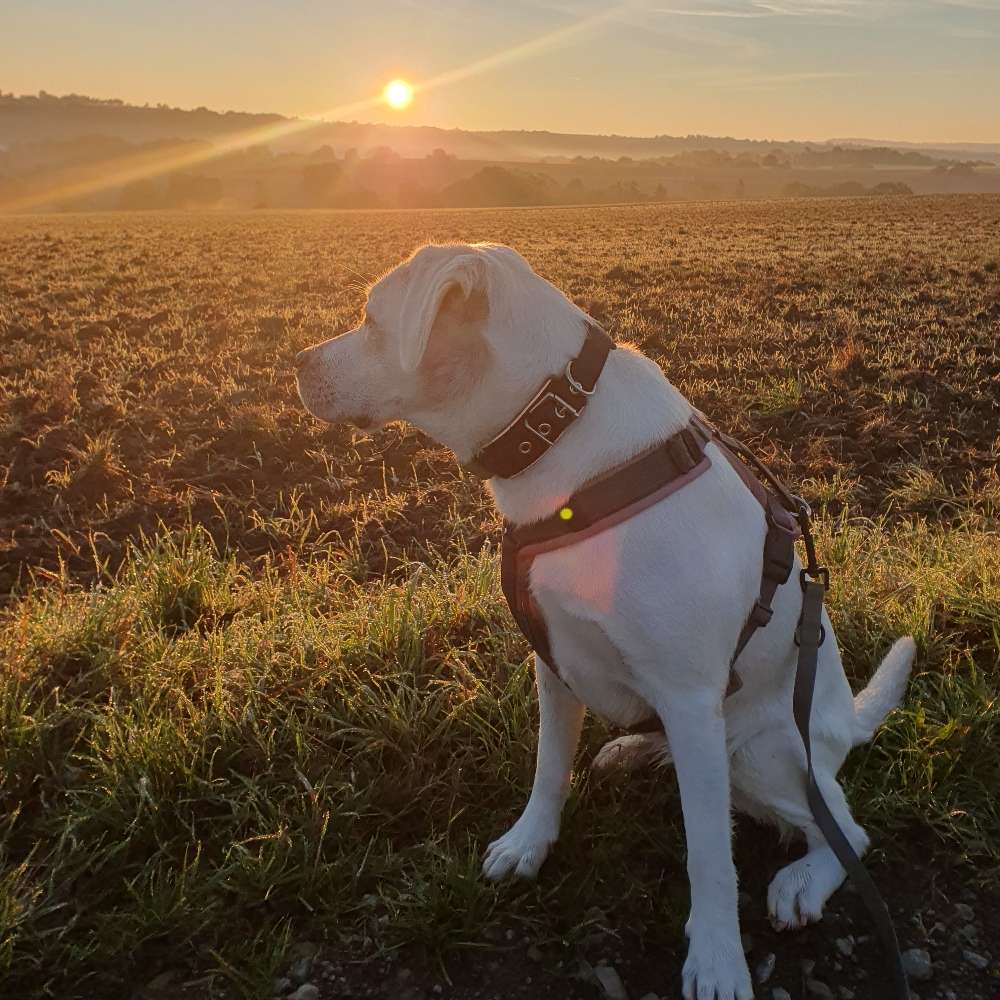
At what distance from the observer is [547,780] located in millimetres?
2549

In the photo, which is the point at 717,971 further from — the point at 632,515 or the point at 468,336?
the point at 468,336

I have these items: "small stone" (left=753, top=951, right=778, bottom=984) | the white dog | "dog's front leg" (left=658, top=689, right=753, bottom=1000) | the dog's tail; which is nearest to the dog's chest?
the white dog

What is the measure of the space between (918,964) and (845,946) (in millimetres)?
181

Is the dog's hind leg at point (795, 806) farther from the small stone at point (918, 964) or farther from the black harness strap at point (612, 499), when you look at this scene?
the black harness strap at point (612, 499)

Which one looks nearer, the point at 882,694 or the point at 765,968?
the point at 765,968

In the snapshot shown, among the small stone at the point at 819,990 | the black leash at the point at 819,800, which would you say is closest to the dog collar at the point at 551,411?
the black leash at the point at 819,800

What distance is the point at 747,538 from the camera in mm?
2166

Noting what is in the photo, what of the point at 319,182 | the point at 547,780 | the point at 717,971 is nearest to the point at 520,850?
the point at 547,780

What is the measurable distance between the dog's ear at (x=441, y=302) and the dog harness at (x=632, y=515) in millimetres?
273

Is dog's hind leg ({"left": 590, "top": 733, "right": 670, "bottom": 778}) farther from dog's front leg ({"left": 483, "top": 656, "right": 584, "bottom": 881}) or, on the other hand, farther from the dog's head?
the dog's head

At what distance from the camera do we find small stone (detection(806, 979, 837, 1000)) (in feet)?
7.13

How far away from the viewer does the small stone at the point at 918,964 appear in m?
2.22

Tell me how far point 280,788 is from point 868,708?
1894 mm

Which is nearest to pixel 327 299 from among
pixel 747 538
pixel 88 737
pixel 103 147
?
pixel 88 737
